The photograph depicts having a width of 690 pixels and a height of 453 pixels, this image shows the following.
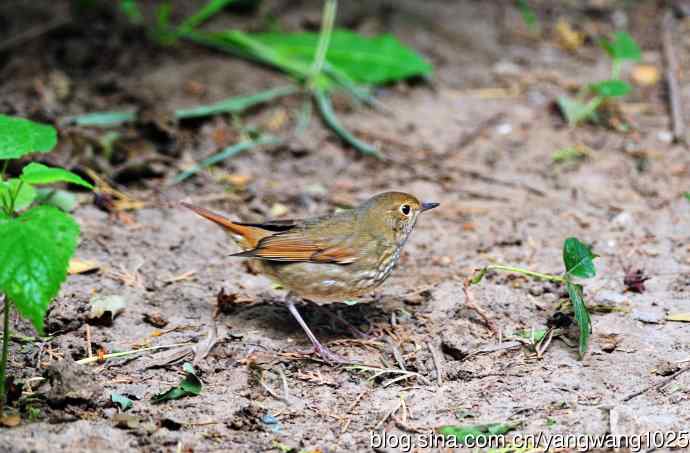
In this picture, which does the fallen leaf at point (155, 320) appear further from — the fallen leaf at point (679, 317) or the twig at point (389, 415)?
the fallen leaf at point (679, 317)

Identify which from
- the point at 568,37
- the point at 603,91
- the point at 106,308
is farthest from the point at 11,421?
the point at 568,37

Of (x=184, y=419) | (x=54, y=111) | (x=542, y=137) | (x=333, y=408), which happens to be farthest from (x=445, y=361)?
(x=54, y=111)

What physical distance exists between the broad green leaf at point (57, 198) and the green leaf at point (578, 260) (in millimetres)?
2930

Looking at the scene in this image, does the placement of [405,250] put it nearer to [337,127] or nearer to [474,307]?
[474,307]

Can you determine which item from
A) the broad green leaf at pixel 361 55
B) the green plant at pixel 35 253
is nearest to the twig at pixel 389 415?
the green plant at pixel 35 253

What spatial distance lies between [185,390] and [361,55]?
4.14 m

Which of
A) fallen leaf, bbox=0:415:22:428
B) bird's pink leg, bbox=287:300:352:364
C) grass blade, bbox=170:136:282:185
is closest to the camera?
fallen leaf, bbox=0:415:22:428

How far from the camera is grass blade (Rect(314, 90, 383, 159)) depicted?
20.1 feet

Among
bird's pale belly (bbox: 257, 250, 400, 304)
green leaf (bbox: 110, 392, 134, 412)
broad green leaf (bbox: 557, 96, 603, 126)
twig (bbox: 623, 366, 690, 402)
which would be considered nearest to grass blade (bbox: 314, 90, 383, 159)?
broad green leaf (bbox: 557, 96, 603, 126)

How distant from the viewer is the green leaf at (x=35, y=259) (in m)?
2.70

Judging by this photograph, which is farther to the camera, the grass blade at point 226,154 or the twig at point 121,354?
the grass blade at point 226,154

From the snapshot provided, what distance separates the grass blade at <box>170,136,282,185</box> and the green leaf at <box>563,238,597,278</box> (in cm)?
280

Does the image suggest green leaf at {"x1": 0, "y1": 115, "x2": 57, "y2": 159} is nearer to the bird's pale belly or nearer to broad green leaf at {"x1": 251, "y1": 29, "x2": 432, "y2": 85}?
the bird's pale belly

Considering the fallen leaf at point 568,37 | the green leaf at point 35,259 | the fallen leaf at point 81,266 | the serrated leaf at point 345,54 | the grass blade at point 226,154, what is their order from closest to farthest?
the green leaf at point 35,259 → the fallen leaf at point 81,266 → the grass blade at point 226,154 → the serrated leaf at point 345,54 → the fallen leaf at point 568,37
